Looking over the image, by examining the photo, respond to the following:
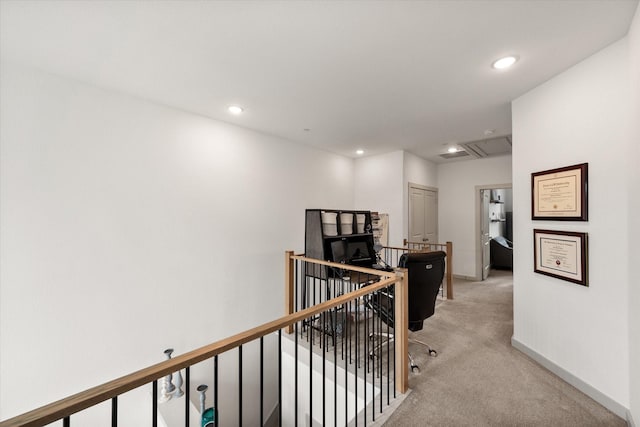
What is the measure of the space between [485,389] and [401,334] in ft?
2.58

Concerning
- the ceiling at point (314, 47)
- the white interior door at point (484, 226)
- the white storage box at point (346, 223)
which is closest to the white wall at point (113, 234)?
the ceiling at point (314, 47)

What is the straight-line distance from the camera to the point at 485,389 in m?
2.15

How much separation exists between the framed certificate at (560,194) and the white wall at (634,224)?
31cm

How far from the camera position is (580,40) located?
187cm

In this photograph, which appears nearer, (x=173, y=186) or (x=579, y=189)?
(x=579, y=189)

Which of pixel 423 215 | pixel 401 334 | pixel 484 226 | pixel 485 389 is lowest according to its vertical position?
pixel 485 389

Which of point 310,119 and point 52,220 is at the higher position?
point 310,119

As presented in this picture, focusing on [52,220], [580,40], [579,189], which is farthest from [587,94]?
[52,220]

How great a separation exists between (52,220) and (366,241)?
3358 mm

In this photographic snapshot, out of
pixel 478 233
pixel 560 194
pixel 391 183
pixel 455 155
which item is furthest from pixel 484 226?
pixel 560 194

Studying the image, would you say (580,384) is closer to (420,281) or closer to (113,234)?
(420,281)

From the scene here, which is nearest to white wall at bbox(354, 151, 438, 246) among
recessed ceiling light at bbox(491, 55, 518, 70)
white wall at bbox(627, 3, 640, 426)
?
recessed ceiling light at bbox(491, 55, 518, 70)

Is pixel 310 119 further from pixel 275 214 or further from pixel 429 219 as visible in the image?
pixel 429 219

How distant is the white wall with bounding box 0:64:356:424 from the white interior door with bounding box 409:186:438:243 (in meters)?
2.85
